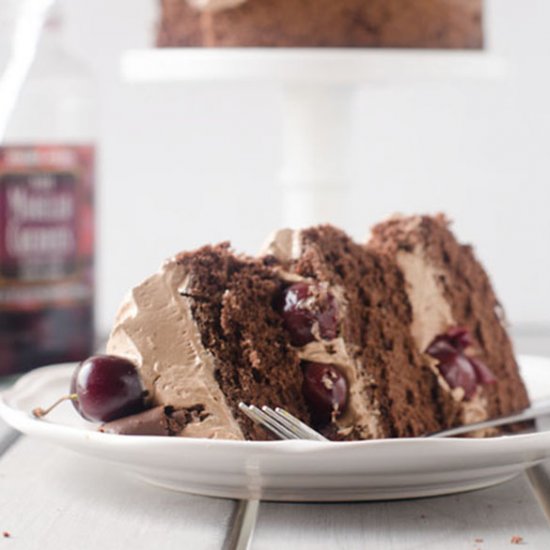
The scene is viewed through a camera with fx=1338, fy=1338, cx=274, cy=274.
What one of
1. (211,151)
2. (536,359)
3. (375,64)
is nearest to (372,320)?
(536,359)

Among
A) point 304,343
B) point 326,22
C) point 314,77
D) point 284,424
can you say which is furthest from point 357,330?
point 326,22

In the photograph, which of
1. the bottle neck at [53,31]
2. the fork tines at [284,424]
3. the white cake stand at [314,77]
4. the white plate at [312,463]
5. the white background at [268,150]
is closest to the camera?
the white plate at [312,463]

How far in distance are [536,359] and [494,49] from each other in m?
1.21

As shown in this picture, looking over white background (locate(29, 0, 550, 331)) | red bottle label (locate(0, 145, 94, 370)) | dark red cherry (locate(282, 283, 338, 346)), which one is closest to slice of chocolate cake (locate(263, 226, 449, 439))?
dark red cherry (locate(282, 283, 338, 346))

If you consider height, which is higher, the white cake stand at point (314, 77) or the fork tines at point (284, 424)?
the white cake stand at point (314, 77)

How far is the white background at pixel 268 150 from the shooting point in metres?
2.81

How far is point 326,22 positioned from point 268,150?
0.81 metres

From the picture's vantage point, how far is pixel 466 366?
1484 millimetres

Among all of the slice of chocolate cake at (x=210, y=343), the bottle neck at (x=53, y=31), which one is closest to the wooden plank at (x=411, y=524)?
the slice of chocolate cake at (x=210, y=343)

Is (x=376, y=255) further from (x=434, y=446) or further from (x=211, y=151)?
(x=211, y=151)

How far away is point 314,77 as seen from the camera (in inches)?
77.5

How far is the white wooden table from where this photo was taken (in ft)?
3.72

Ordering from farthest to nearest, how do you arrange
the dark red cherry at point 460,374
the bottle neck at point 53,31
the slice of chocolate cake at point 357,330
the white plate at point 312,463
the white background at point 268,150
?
the white background at point 268,150
the bottle neck at point 53,31
the dark red cherry at point 460,374
the slice of chocolate cake at point 357,330
the white plate at point 312,463

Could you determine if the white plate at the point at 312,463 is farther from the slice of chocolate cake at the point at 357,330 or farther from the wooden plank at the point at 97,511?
the slice of chocolate cake at the point at 357,330
